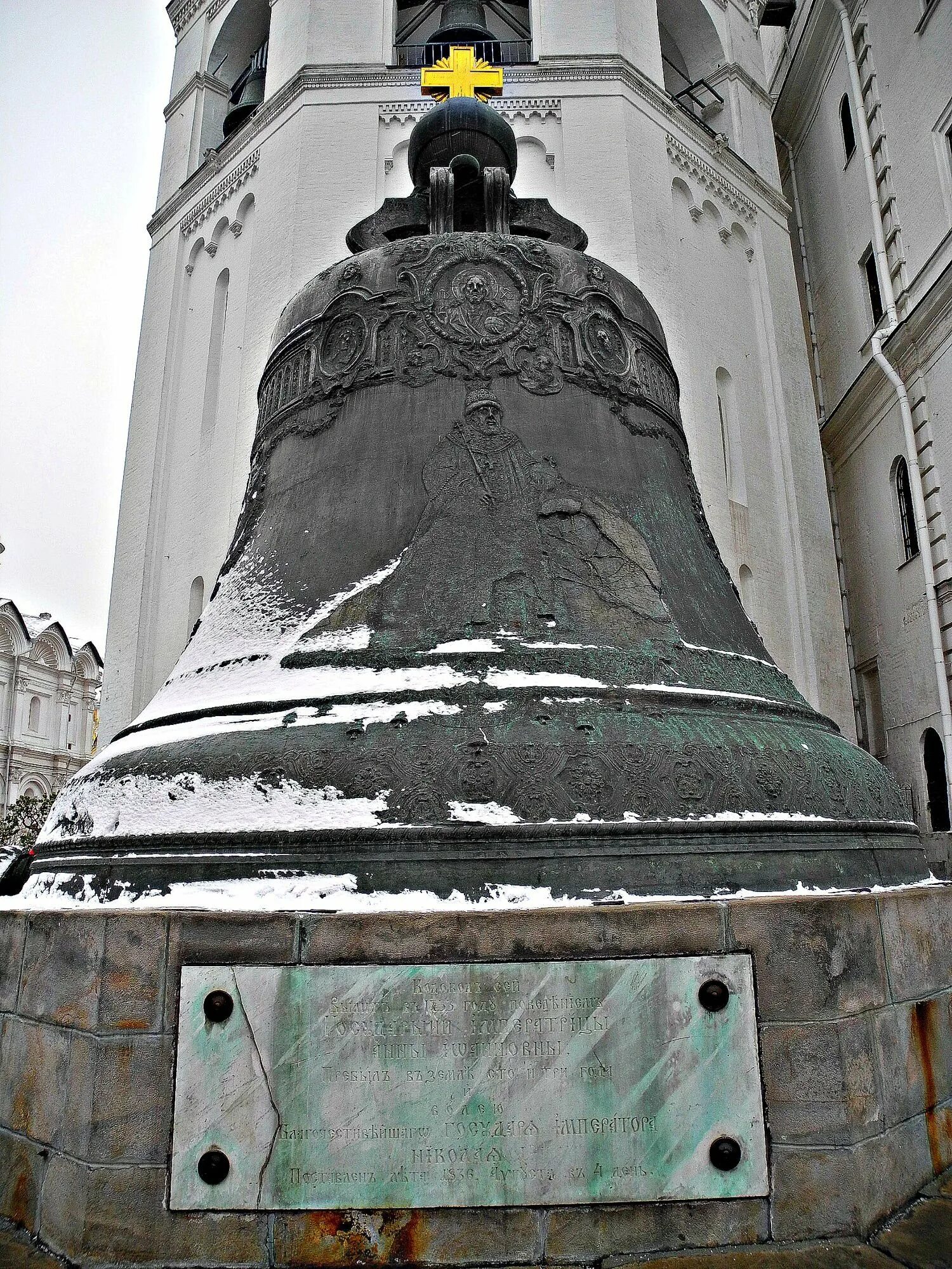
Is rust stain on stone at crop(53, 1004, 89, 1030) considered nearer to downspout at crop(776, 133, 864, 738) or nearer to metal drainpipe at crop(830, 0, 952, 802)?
metal drainpipe at crop(830, 0, 952, 802)

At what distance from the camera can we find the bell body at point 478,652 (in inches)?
77.9

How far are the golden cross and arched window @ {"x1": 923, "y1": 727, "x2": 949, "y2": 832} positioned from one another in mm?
9586

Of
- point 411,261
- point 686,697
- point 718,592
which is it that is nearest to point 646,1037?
A: point 686,697

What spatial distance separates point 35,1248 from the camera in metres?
1.77

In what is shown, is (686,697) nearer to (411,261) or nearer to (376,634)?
(376,634)

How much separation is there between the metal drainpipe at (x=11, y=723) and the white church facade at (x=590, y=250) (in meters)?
20.8

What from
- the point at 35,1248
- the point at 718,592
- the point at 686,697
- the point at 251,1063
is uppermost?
the point at 718,592

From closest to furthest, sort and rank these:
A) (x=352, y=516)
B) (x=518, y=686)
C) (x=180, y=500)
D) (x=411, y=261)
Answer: (x=518, y=686) → (x=352, y=516) → (x=411, y=261) → (x=180, y=500)

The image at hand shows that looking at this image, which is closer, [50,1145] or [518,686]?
[50,1145]

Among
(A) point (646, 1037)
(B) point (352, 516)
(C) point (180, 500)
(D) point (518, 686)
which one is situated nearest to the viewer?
(A) point (646, 1037)

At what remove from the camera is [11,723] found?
31.6m

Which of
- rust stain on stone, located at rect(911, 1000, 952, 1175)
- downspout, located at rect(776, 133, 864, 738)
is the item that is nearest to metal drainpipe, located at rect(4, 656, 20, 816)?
downspout, located at rect(776, 133, 864, 738)

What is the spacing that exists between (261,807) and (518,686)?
2.00 ft

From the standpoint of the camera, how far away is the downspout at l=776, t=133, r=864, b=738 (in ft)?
44.8
